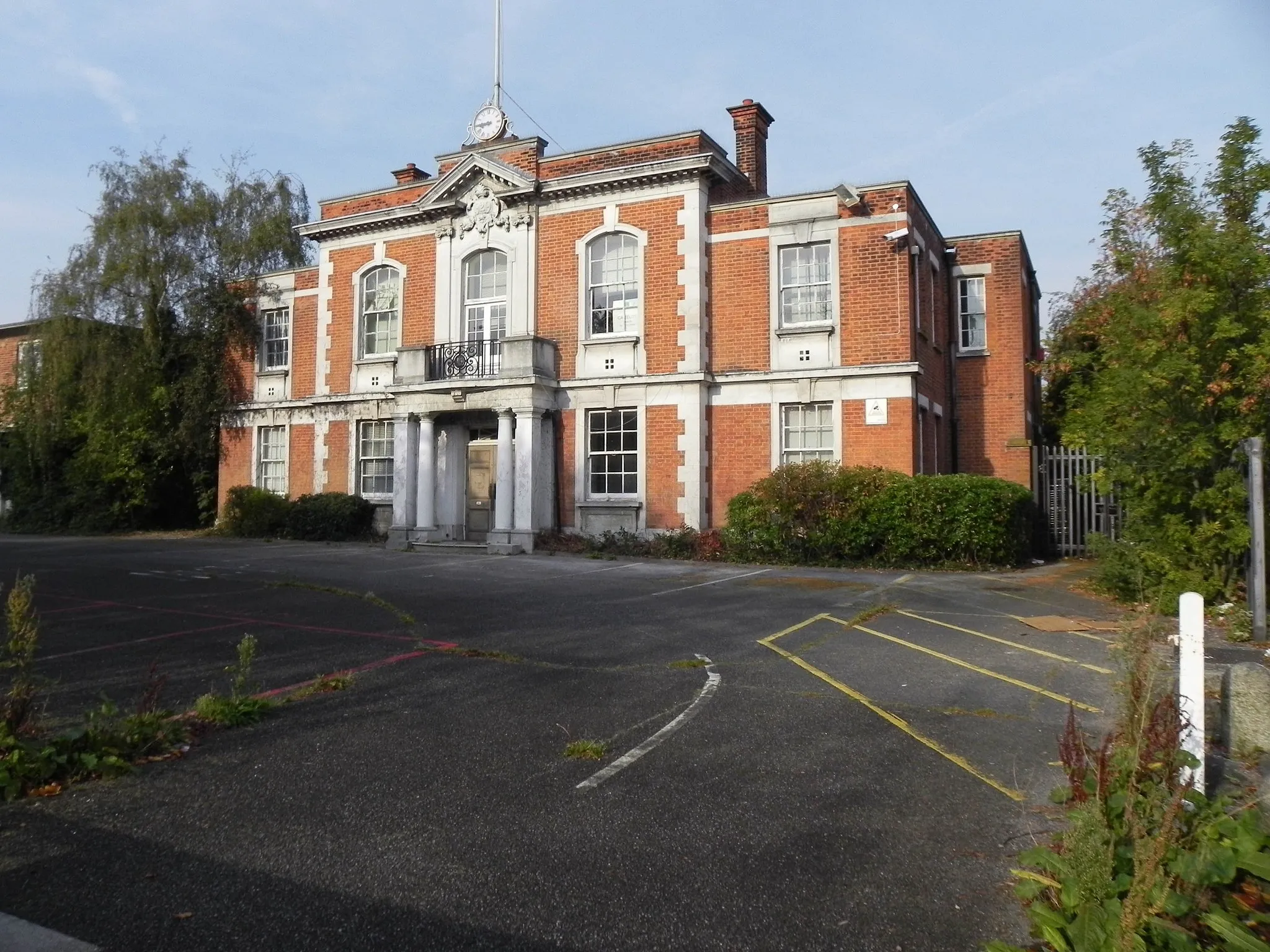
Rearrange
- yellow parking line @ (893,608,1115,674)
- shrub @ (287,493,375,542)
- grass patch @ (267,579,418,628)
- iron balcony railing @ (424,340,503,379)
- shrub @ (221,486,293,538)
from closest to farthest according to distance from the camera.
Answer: yellow parking line @ (893,608,1115,674) → grass patch @ (267,579,418,628) → iron balcony railing @ (424,340,503,379) → shrub @ (287,493,375,542) → shrub @ (221,486,293,538)

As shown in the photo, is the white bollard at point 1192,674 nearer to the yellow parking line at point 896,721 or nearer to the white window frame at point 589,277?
the yellow parking line at point 896,721

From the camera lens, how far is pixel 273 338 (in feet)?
83.6

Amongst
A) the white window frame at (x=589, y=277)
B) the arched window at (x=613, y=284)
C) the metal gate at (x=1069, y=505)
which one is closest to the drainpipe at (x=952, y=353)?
the metal gate at (x=1069, y=505)

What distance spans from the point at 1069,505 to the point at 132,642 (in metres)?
18.2

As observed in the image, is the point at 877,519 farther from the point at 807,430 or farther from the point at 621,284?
the point at 621,284

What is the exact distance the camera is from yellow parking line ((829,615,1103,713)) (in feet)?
21.6

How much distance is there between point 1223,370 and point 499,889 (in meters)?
9.94

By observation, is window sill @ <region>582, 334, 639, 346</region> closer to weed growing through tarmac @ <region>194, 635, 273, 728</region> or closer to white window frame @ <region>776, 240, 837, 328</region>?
white window frame @ <region>776, 240, 837, 328</region>

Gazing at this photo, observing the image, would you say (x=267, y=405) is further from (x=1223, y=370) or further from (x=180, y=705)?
(x=1223, y=370)

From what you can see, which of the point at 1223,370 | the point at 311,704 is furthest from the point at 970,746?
the point at 1223,370

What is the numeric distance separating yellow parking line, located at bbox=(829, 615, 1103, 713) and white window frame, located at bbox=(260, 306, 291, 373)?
19791 mm

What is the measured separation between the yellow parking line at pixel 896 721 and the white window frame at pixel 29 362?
2598 centimetres

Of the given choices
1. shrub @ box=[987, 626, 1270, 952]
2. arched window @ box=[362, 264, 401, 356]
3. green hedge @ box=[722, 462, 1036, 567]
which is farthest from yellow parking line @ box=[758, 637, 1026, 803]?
arched window @ box=[362, 264, 401, 356]

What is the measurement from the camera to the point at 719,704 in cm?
641
